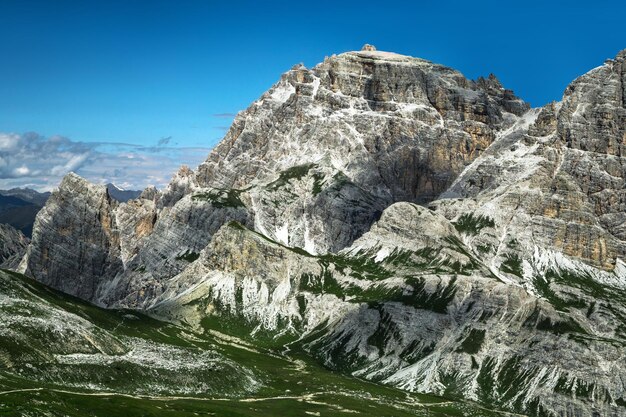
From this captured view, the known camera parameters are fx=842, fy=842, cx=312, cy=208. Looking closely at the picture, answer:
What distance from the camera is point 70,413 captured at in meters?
190

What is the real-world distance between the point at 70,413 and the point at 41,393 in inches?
498

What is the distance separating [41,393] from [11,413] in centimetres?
2266

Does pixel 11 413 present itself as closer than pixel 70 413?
Yes

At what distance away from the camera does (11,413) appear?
17588 cm

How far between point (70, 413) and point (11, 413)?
1691cm

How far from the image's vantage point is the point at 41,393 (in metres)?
198

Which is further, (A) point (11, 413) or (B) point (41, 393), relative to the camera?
(B) point (41, 393)
